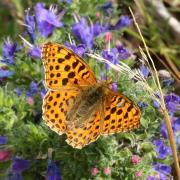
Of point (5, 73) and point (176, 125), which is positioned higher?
point (5, 73)

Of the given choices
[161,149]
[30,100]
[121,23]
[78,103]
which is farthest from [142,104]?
[121,23]

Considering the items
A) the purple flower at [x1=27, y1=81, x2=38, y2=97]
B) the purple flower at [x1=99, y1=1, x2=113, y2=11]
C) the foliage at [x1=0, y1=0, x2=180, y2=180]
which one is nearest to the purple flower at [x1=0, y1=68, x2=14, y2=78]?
the foliage at [x1=0, y1=0, x2=180, y2=180]

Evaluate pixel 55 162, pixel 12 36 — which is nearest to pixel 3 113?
pixel 55 162

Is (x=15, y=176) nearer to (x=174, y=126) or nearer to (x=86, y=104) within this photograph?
(x=86, y=104)

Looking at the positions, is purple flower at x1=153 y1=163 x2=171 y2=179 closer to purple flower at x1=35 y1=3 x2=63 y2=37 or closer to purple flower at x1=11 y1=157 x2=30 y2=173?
purple flower at x1=11 y1=157 x2=30 y2=173

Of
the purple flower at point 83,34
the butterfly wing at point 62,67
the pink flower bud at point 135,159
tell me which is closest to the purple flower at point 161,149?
the pink flower bud at point 135,159

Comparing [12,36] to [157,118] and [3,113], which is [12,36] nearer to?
[3,113]
